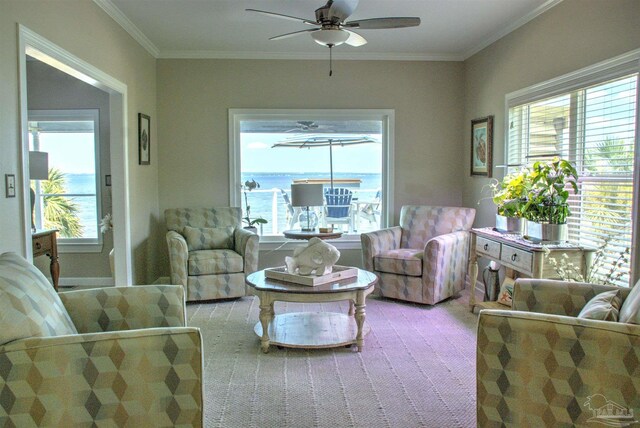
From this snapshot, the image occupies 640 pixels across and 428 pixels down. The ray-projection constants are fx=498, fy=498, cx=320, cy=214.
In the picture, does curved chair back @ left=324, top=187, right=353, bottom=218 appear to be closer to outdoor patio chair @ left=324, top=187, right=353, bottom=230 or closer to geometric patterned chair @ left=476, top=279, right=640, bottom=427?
outdoor patio chair @ left=324, top=187, right=353, bottom=230

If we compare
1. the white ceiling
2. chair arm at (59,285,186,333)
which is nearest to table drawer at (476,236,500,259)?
the white ceiling

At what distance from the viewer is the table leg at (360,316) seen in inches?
133

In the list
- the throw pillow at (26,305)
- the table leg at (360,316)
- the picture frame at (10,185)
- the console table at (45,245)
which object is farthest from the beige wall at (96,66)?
the table leg at (360,316)

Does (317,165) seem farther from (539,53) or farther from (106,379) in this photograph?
(106,379)

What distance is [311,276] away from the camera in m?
3.43

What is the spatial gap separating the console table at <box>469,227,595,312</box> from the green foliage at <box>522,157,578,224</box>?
0.65 feet

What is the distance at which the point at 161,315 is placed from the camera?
229 centimetres

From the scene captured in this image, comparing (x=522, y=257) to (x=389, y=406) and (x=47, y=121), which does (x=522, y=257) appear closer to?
(x=389, y=406)

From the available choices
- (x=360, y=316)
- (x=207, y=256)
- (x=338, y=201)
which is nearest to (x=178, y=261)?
(x=207, y=256)

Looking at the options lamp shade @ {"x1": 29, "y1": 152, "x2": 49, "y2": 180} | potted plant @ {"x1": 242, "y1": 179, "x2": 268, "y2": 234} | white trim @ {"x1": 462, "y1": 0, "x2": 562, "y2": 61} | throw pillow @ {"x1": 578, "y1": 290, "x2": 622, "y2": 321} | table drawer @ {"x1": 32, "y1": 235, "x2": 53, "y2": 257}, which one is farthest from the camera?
potted plant @ {"x1": 242, "y1": 179, "x2": 268, "y2": 234}

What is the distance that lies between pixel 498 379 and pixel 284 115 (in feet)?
14.1

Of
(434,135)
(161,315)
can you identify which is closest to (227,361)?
(161,315)

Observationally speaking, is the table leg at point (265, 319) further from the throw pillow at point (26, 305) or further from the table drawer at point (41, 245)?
the table drawer at point (41, 245)

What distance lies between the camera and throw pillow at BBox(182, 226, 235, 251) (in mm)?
5031
